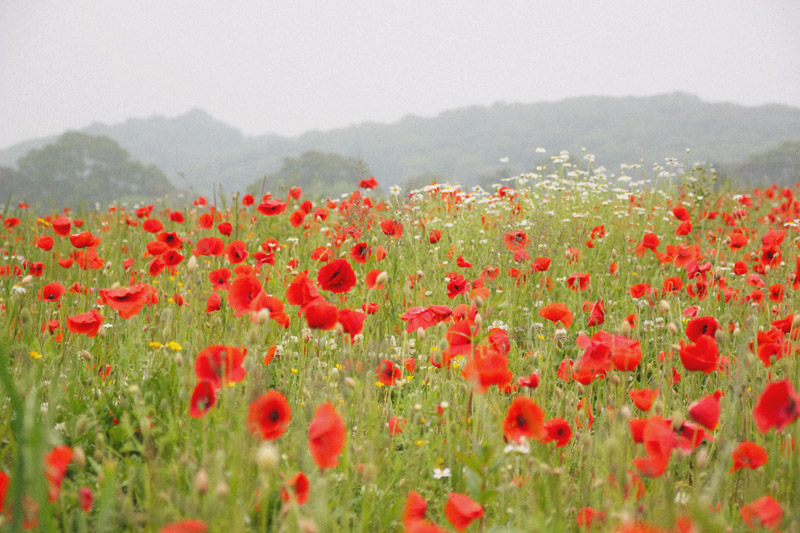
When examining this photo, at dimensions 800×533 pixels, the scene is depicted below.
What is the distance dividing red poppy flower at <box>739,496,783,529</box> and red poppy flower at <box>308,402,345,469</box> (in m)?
0.85

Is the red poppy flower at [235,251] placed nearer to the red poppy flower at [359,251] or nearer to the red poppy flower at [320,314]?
the red poppy flower at [359,251]

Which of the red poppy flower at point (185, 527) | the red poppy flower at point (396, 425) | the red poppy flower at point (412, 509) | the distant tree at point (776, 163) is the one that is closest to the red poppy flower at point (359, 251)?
the red poppy flower at point (396, 425)

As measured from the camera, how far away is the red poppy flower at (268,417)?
4.01 ft

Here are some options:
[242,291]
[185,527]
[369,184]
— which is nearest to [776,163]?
[369,184]

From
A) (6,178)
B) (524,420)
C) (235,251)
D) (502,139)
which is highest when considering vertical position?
(502,139)

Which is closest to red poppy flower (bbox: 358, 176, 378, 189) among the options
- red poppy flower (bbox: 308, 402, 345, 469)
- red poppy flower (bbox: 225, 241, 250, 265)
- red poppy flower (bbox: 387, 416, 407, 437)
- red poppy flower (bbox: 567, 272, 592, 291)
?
red poppy flower (bbox: 225, 241, 250, 265)

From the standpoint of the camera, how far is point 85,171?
47.2 metres

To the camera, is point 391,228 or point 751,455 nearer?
point 751,455

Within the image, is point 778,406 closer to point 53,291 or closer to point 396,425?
point 396,425

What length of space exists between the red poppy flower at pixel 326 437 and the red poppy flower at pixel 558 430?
1.96ft

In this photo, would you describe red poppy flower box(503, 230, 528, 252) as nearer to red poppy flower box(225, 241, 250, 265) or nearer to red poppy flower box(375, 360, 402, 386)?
red poppy flower box(375, 360, 402, 386)

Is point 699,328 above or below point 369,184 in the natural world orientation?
below

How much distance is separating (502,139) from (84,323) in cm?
9352

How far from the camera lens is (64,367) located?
6.16 ft
